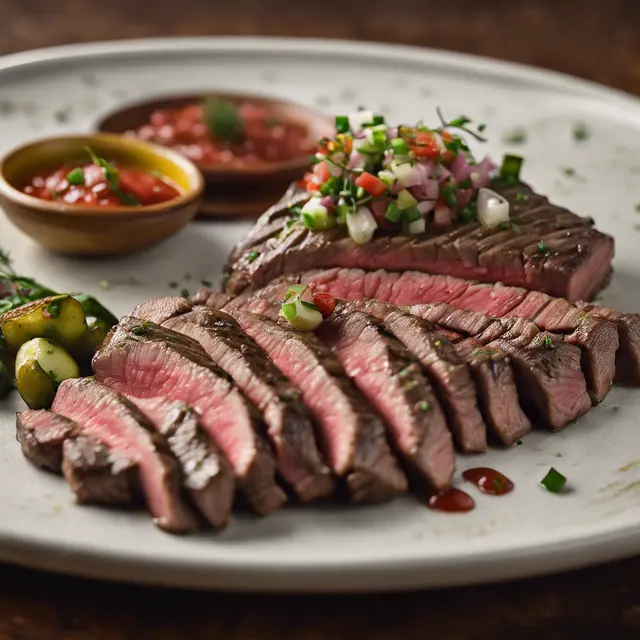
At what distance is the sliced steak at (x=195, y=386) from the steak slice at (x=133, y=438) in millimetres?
199

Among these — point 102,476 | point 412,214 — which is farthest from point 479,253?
point 102,476

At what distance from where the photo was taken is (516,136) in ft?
29.5

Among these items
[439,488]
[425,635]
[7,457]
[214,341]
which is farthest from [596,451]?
[7,457]

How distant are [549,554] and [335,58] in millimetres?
7120

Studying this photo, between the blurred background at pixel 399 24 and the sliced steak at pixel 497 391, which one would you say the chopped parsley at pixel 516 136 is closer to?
the blurred background at pixel 399 24

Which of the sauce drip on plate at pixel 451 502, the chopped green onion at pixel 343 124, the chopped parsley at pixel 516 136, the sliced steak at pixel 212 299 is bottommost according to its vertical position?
the sliced steak at pixel 212 299

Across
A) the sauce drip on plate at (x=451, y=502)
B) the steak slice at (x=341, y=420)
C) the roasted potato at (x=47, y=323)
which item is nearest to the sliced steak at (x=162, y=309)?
the roasted potato at (x=47, y=323)

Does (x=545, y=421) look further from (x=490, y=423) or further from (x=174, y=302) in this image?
(x=174, y=302)

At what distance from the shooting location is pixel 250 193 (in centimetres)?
797

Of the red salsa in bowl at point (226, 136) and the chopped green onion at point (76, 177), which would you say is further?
the red salsa in bowl at point (226, 136)

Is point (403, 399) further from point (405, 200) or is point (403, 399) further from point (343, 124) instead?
point (343, 124)

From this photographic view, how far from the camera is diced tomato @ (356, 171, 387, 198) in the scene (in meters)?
6.25

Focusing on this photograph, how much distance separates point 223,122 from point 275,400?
4.16 meters

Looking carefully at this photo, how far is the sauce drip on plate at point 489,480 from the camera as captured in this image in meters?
4.79
